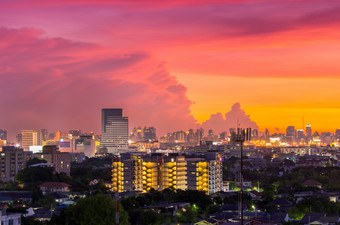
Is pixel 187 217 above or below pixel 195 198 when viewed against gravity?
below

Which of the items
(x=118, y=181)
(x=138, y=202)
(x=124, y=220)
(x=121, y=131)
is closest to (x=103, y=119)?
(x=121, y=131)

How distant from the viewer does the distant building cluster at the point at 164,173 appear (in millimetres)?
60062

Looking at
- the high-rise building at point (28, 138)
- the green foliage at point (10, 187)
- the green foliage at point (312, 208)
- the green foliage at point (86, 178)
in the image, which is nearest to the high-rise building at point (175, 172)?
the green foliage at point (86, 178)

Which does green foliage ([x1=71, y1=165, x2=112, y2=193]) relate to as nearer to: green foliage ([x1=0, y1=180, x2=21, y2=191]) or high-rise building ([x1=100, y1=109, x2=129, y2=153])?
green foliage ([x1=0, y1=180, x2=21, y2=191])

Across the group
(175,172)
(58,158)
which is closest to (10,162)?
(58,158)

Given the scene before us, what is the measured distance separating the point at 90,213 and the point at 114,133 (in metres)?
164

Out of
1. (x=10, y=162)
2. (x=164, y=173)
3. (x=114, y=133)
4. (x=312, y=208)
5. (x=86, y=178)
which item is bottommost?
(x=312, y=208)

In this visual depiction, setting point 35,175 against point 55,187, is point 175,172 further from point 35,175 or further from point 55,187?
point 35,175

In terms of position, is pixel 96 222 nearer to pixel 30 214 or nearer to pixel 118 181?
pixel 30 214

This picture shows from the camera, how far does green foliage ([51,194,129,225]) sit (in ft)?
87.2

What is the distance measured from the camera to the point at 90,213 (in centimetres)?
2666

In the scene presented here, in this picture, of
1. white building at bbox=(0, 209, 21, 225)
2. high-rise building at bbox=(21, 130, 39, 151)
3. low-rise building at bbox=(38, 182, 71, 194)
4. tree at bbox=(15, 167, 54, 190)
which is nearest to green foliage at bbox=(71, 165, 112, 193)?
low-rise building at bbox=(38, 182, 71, 194)

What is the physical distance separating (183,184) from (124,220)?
106 feet

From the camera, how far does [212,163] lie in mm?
61906
